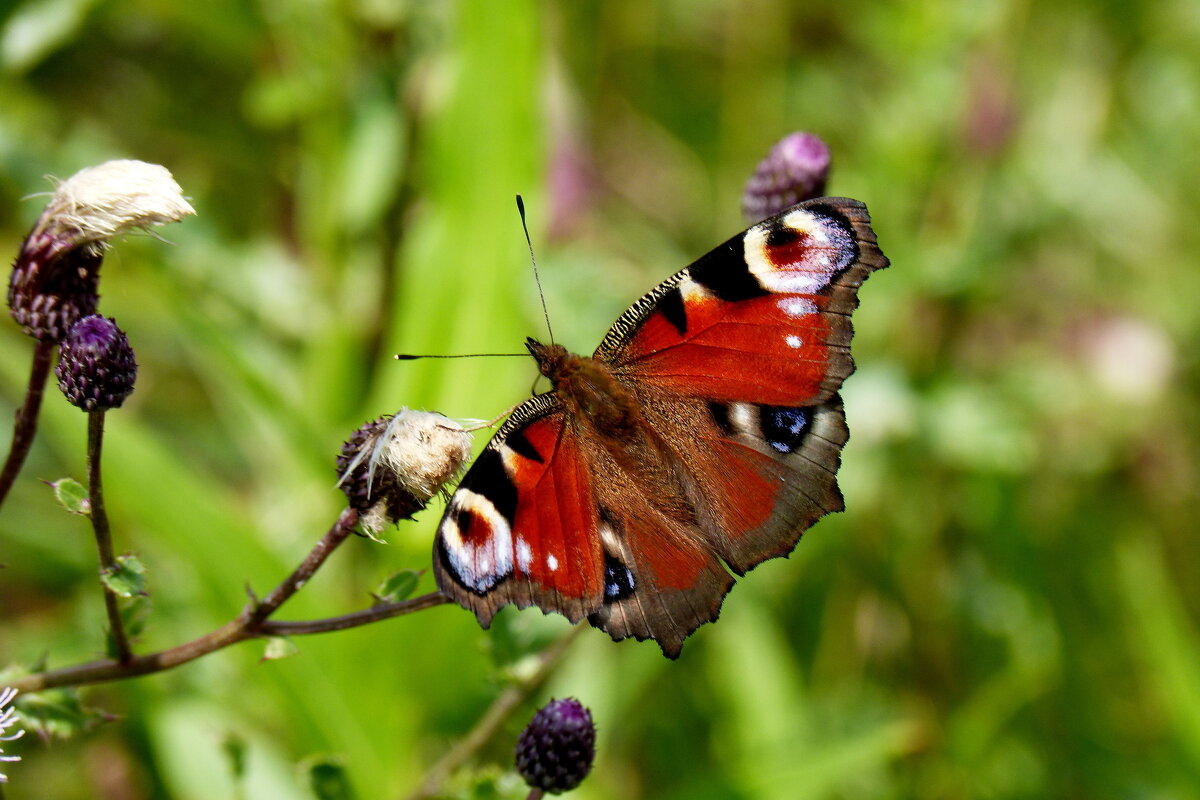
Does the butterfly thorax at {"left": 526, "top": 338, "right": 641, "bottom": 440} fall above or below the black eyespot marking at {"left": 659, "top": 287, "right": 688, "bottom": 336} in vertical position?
below

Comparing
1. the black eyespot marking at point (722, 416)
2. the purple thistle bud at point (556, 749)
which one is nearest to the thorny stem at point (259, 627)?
the purple thistle bud at point (556, 749)

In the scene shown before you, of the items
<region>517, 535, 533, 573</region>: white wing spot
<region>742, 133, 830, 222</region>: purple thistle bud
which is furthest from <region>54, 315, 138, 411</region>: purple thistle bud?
<region>742, 133, 830, 222</region>: purple thistle bud

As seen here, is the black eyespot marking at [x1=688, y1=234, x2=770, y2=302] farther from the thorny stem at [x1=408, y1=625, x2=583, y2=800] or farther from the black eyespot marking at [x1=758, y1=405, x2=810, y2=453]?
the thorny stem at [x1=408, y1=625, x2=583, y2=800]

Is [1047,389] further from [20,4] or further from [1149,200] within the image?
[20,4]

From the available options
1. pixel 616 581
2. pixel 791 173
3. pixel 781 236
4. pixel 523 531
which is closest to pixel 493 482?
pixel 523 531

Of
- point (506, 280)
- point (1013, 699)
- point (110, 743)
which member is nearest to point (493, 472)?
point (506, 280)

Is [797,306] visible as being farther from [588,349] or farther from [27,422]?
[27,422]

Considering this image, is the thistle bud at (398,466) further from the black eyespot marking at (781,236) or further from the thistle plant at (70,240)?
the black eyespot marking at (781,236)
